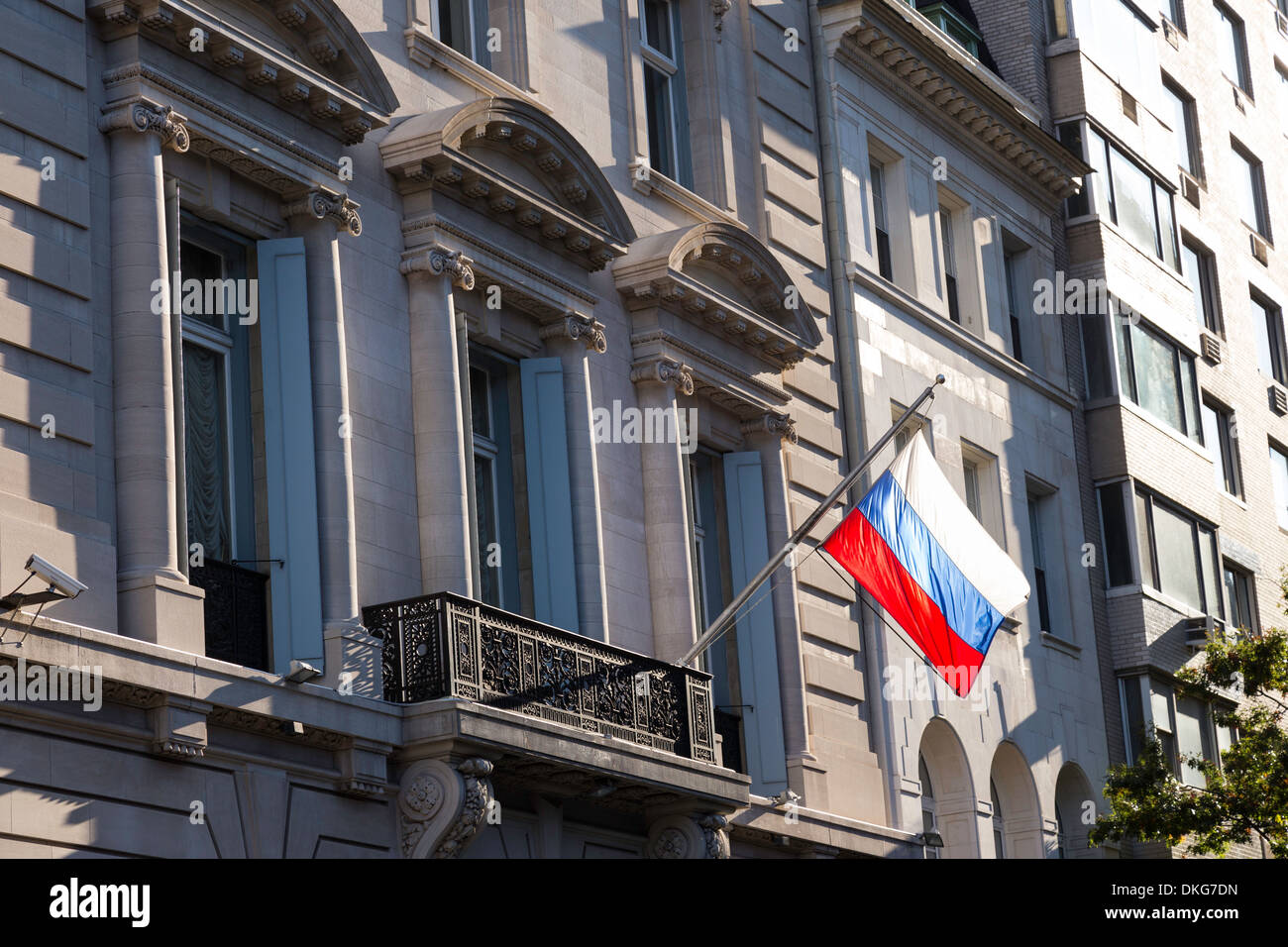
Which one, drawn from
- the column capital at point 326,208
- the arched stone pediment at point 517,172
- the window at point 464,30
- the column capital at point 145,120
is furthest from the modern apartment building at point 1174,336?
the column capital at point 145,120

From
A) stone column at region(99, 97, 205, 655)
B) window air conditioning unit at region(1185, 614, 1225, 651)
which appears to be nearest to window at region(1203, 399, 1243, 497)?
window air conditioning unit at region(1185, 614, 1225, 651)

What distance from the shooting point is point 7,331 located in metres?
17.2

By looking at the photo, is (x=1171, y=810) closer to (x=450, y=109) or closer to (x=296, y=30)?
(x=450, y=109)

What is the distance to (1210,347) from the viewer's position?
41.9 metres

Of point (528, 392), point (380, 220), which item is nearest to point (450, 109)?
point (380, 220)

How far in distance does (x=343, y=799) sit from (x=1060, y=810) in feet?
57.9

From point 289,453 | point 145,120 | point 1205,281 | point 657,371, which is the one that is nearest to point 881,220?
point 657,371

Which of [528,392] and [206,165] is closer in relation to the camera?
[206,165]

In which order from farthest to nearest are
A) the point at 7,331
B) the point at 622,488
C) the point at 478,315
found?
the point at 622,488, the point at 478,315, the point at 7,331

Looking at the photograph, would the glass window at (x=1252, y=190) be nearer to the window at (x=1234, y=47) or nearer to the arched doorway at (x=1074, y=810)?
the window at (x=1234, y=47)

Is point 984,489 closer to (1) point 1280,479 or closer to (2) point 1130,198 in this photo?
(2) point 1130,198

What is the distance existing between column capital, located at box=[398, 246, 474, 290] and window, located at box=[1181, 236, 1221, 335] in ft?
78.2

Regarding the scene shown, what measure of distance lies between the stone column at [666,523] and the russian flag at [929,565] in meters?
2.01

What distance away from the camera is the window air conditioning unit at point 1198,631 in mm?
A: 36938
